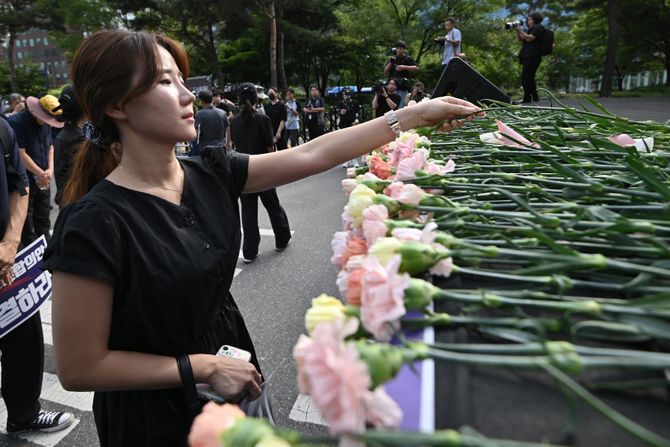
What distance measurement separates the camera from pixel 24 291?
2355mm

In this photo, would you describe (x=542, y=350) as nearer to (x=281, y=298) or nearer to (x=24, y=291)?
(x=24, y=291)

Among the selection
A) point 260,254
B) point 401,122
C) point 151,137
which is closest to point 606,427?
point 401,122

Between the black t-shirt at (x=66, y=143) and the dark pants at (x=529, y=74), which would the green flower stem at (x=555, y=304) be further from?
the dark pants at (x=529, y=74)

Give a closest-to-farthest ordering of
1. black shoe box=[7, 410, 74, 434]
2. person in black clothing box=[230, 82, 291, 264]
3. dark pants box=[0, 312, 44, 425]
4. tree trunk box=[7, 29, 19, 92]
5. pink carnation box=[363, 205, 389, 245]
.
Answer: pink carnation box=[363, 205, 389, 245] → dark pants box=[0, 312, 44, 425] → black shoe box=[7, 410, 74, 434] → person in black clothing box=[230, 82, 291, 264] → tree trunk box=[7, 29, 19, 92]

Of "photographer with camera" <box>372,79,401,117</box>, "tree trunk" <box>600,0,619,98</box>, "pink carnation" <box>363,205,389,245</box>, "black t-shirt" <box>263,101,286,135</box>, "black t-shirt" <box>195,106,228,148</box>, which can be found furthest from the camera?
"tree trunk" <box>600,0,619,98</box>

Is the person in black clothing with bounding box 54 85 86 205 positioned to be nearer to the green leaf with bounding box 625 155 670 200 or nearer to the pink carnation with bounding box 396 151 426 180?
the pink carnation with bounding box 396 151 426 180

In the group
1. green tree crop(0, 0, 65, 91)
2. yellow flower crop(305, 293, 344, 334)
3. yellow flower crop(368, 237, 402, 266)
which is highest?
green tree crop(0, 0, 65, 91)

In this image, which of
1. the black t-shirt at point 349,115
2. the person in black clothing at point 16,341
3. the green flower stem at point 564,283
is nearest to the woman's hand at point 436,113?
the green flower stem at point 564,283

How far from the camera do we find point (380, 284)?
23.0 inches

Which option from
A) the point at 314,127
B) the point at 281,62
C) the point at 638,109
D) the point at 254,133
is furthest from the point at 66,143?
the point at 281,62

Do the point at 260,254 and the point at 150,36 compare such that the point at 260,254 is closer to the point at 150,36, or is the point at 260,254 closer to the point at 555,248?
the point at 150,36

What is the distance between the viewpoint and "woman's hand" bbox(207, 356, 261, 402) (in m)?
1.31

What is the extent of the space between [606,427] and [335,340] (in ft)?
1.03

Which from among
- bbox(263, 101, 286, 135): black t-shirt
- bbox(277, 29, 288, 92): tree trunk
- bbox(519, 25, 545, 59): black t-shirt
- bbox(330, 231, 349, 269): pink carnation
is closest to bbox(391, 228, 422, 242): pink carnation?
bbox(330, 231, 349, 269): pink carnation
